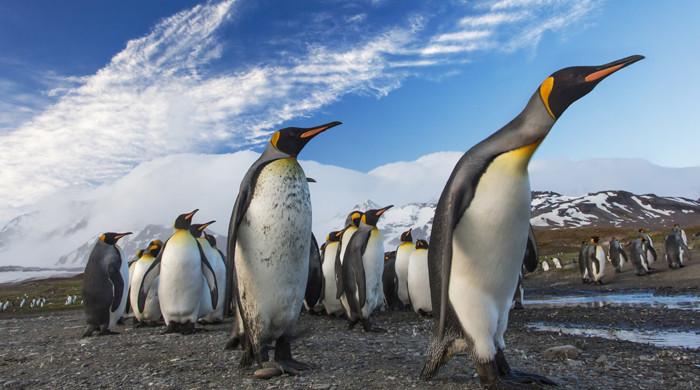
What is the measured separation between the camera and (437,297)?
3.29 meters

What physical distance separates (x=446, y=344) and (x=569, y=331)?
4.37 m

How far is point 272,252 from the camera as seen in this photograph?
3949 millimetres

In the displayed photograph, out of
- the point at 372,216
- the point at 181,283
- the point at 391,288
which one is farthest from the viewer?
the point at 391,288

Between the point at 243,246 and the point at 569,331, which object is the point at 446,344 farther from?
the point at 569,331

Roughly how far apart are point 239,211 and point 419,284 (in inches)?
235

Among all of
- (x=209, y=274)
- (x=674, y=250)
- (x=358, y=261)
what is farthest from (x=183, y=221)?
(x=674, y=250)

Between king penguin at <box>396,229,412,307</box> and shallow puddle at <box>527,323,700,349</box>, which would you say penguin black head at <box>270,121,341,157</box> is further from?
king penguin at <box>396,229,412,307</box>

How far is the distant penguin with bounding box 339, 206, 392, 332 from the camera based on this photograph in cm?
691

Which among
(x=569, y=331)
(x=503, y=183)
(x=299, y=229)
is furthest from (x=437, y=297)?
(x=569, y=331)

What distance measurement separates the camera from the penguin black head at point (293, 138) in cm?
421

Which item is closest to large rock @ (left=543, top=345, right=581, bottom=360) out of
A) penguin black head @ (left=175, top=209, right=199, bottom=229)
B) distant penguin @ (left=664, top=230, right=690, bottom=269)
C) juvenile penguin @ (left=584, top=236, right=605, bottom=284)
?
penguin black head @ (left=175, top=209, right=199, bottom=229)

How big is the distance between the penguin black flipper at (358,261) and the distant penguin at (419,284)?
2346mm

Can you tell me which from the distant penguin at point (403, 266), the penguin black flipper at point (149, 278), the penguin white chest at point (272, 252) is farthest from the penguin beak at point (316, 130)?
the distant penguin at point (403, 266)

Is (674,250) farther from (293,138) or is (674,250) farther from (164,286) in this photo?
(293,138)
